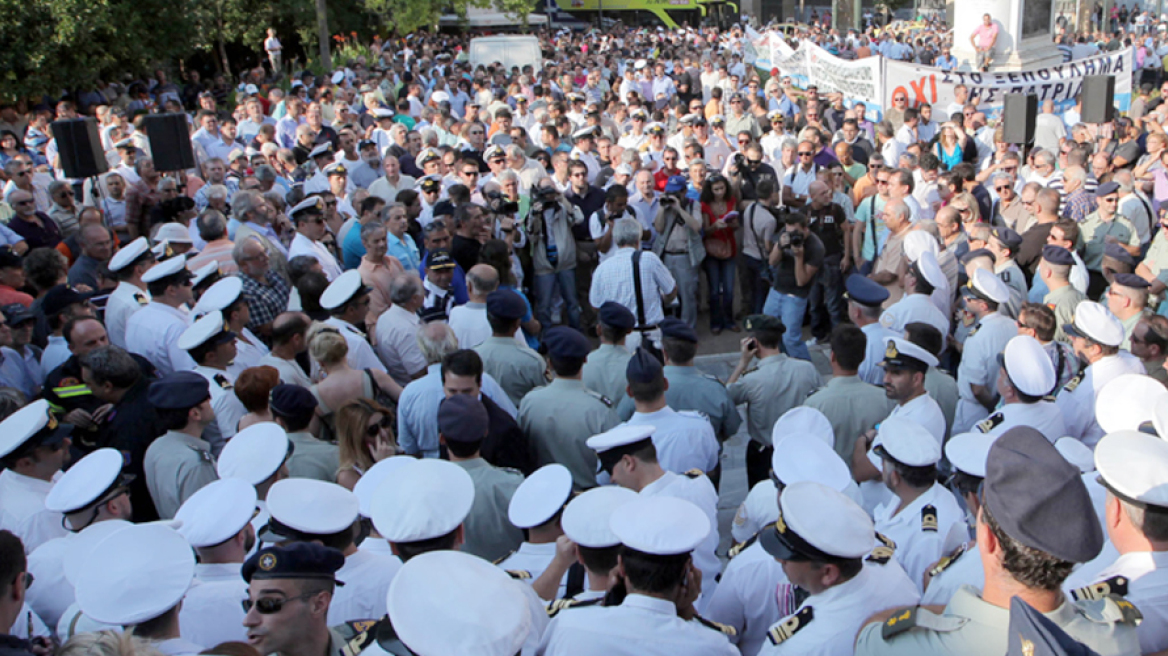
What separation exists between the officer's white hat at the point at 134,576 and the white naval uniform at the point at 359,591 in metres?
0.54

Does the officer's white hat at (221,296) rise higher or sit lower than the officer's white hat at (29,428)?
higher

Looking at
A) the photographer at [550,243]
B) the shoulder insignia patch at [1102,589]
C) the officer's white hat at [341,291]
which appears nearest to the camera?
the shoulder insignia patch at [1102,589]

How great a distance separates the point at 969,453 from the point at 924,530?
359 millimetres

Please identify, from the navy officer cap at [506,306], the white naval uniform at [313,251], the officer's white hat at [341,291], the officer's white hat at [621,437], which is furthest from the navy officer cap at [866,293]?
the white naval uniform at [313,251]

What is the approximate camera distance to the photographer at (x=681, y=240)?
26.4ft

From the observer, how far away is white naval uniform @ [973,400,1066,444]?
4.13 meters

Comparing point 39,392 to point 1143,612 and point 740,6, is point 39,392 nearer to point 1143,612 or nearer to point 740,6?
point 1143,612

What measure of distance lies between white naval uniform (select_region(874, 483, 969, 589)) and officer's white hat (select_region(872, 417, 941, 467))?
0.14 m

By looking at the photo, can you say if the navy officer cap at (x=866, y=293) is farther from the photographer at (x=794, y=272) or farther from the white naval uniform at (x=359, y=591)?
the white naval uniform at (x=359, y=591)

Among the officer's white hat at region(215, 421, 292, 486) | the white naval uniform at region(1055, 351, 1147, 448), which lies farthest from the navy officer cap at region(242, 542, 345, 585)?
the white naval uniform at region(1055, 351, 1147, 448)

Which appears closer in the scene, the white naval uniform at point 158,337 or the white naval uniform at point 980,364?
the white naval uniform at point 980,364

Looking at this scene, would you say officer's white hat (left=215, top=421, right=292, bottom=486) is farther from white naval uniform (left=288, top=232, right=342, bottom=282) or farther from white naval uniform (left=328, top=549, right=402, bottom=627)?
white naval uniform (left=288, top=232, right=342, bottom=282)

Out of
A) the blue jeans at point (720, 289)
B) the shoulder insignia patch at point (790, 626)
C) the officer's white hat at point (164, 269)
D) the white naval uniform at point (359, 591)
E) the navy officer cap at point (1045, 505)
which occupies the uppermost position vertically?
the navy officer cap at point (1045, 505)

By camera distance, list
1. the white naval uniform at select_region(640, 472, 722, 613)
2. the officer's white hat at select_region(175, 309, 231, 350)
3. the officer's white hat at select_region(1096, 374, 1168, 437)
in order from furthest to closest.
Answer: the officer's white hat at select_region(175, 309, 231, 350)
the officer's white hat at select_region(1096, 374, 1168, 437)
the white naval uniform at select_region(640, 472, 722, 613)
